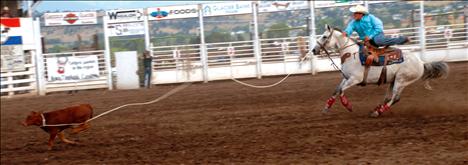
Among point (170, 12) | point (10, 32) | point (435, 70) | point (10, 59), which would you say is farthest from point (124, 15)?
point (435, 70)

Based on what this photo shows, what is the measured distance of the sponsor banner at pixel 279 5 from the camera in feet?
79.0

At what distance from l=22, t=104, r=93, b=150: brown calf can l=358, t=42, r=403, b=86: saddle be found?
4056mm

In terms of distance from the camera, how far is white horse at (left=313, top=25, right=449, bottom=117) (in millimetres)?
9383

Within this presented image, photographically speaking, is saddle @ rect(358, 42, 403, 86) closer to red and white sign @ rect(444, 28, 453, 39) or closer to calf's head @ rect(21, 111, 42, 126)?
calf's head @ rect(21, 111, 42, 126)

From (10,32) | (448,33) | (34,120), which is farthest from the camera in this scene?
(448,33)

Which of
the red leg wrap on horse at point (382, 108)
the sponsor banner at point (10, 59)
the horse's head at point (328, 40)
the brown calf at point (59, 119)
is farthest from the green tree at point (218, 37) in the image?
the brown calf at point (59, 119)

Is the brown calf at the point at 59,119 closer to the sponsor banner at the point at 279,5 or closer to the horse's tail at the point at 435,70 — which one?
the horse's tail at the point at 435,70

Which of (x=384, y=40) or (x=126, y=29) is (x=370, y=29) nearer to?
(x=384, y=40)

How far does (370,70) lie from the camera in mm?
9391

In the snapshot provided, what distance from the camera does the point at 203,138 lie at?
26.8ft

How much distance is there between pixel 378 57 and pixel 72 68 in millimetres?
13375

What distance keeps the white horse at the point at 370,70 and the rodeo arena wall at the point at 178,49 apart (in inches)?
336

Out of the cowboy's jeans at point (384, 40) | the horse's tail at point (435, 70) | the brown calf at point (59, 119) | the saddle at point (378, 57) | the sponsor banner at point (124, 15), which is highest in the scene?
the sponsor banner at point (124, 15)

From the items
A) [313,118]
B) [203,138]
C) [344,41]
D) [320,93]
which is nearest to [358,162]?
[203,138]
